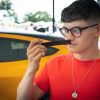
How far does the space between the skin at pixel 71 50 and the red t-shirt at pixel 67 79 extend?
0.17ft

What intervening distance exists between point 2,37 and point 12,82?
627mm

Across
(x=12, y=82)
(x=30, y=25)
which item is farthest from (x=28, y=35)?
(x=30, y=25)

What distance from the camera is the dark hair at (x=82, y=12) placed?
1.90 m

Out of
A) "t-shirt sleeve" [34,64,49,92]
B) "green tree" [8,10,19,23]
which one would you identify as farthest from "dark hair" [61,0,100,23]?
"green tree" [8,10,19,23]

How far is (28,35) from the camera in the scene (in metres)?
4.54

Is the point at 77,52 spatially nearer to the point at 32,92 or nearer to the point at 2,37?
the point at 32,92

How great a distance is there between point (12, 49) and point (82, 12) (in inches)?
101

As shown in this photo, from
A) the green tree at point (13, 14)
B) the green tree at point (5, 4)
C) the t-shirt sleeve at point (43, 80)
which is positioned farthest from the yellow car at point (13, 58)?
the green tree at point (13, 14)

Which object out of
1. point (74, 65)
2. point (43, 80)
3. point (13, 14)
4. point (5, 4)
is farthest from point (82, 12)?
point (5, 4)

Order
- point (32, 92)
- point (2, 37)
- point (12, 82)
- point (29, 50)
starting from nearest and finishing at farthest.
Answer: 1. point (29, 50)
2. point (32, 92)
3. point (12, 82)
4. point (2, 37)

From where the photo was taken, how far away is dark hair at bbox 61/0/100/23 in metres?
1.90

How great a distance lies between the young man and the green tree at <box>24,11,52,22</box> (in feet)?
37.4

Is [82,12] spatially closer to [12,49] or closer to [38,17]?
[12,49]

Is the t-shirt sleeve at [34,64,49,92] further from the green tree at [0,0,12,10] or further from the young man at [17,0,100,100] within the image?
the green tree at [0,0,12,10]
